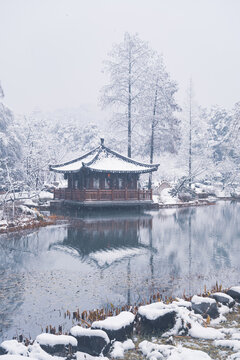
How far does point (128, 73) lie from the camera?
133 ft

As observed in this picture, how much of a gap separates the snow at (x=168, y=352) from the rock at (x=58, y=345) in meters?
1.06

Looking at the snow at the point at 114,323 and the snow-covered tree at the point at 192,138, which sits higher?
the snow-covered tree at the point at 192,138

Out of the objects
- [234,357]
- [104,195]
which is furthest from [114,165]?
[234,357]

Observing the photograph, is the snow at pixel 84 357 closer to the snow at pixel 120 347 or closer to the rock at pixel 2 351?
the snow at pixel 120 347

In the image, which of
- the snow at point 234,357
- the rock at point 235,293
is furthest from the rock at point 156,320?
the rock at point 235,293

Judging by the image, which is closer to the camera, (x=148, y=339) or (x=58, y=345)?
(x=58, y=345)

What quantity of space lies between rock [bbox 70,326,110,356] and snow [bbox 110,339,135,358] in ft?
0.41

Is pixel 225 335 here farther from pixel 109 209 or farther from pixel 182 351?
pixel 109 209

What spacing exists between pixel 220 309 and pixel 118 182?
1014 inches

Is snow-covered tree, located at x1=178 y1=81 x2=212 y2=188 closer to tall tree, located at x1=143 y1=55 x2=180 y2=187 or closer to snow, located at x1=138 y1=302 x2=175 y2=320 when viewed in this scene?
tall tree, located at x1=143 y1=55 x2=180 y2=187

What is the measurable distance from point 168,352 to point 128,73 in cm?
3911

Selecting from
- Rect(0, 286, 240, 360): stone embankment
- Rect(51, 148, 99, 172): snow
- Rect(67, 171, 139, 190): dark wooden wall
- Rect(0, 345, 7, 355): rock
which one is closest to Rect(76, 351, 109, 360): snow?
Rect(0, 286, 240, 360): stone embankment

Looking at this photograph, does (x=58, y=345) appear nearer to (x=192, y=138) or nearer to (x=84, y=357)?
(x=84, y=357)

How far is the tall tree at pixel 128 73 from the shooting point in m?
40.4
